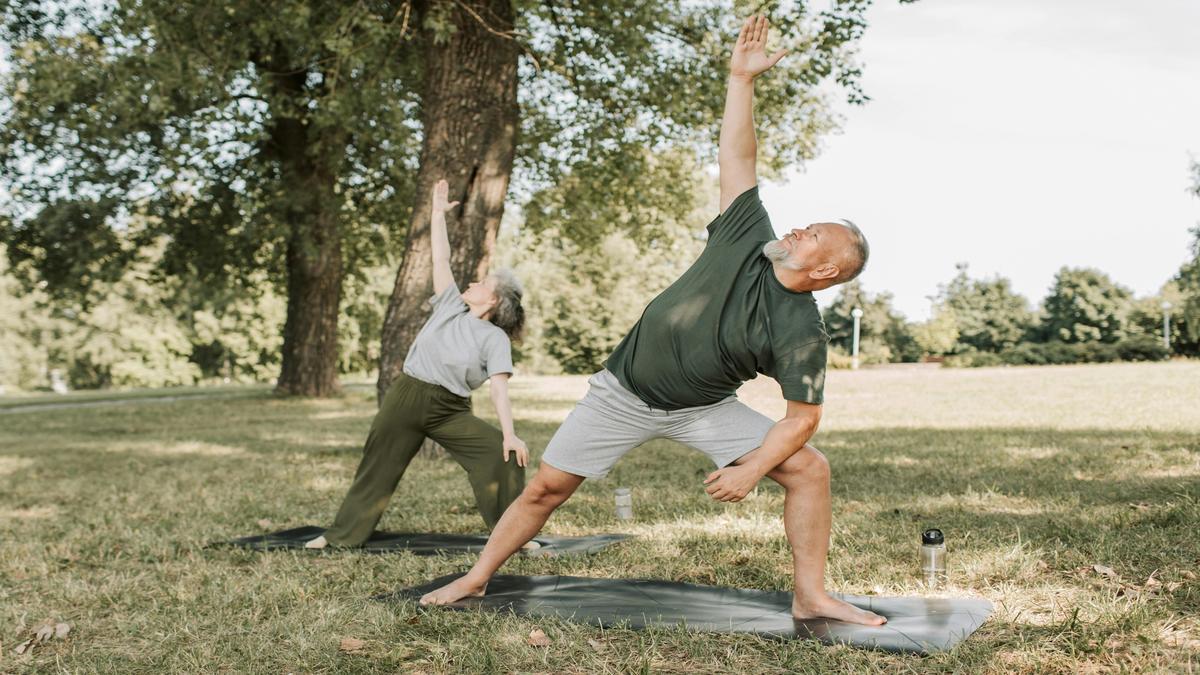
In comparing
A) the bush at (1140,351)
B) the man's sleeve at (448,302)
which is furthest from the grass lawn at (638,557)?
the bush at (1140,351)

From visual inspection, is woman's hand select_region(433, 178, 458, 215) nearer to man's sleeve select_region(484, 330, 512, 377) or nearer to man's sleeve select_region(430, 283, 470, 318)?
man's sleeve select_region(430, 283, 470, 318)

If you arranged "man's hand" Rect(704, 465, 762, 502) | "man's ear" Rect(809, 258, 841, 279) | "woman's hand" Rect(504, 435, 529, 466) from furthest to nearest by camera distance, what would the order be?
"woman's hand" Rect(504, 435, 529, 466) → "man's ear" Rect(809, 258, 841, 279) → "man's hand" Rect(704, 465, 762, 502)

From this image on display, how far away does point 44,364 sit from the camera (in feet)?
192

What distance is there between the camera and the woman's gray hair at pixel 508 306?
572 cm

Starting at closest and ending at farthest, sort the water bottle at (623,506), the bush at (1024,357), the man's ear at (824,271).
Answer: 1. the man's ear at (824,271)
2. the water bottle at (623,506)
3. the bush at (1024,357)

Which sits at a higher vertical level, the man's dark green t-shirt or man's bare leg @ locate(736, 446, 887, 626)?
the man's dark green t-shirt

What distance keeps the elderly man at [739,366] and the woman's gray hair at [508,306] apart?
1.53m

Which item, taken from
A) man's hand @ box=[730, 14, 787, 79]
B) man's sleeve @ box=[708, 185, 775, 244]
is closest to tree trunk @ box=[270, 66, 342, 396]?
man's hand @ box=[730, 14, 787, 79]

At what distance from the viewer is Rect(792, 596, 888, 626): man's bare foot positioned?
395cm

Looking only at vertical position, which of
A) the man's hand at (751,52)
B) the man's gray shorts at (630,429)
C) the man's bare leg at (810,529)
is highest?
the man's hand at (751,52)

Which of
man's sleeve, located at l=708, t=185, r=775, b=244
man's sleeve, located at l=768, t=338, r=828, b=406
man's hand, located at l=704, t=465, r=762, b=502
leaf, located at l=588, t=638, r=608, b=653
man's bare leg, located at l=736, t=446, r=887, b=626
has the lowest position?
leaf, located at l=588, t=638, r=608, b=653

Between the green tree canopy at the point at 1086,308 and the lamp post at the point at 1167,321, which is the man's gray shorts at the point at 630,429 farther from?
the green tree canopy at the point at 1086,308

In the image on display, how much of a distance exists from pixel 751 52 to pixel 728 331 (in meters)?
1.23

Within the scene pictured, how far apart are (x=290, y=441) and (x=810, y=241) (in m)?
11.3
